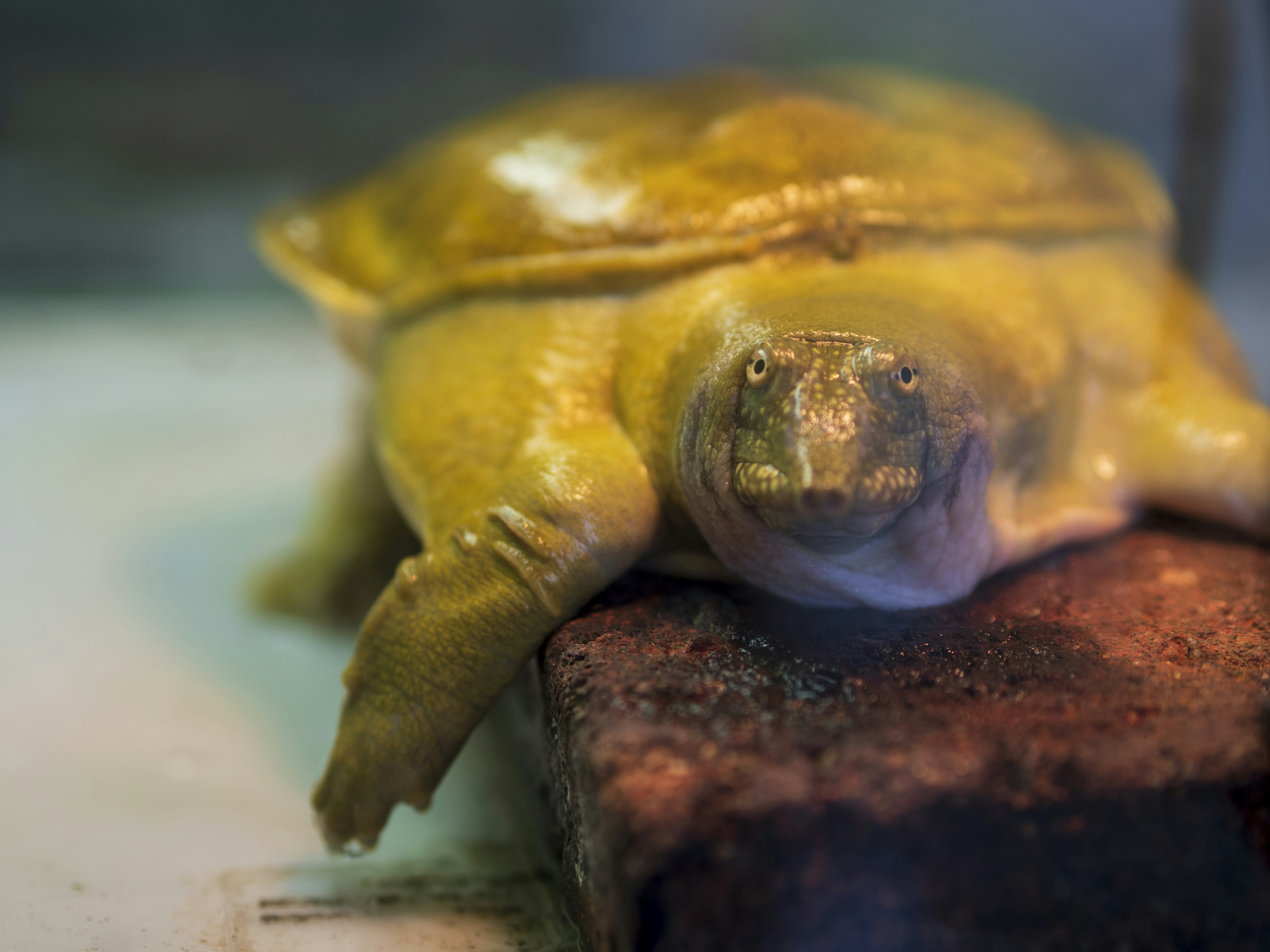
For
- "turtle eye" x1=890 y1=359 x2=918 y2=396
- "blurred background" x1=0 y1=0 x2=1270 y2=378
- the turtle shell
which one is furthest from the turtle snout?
"blurred background" x1=0 y1=0 x2=1270 y2=378

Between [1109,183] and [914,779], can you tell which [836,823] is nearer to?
[914,779]

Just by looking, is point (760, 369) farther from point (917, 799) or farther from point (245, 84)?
point (245, 84)

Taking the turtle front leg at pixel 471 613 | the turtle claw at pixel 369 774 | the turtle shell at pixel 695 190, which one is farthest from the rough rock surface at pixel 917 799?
the turtle shell at pixel 695 190

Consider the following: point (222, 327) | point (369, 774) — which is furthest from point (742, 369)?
point (222, 327)

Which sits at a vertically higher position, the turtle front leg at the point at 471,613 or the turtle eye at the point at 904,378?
the turtle eye at the point at 904,378

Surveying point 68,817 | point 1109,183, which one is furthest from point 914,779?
point 1109,183

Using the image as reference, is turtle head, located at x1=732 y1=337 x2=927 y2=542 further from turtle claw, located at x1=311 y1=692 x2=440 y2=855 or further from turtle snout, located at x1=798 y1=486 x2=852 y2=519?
turtle claw, located at x1=311 y1=692 x2=440 y2=855

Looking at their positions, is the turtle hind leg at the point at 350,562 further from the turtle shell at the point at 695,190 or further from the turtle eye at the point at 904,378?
the turtle eye at the point at 904,378
